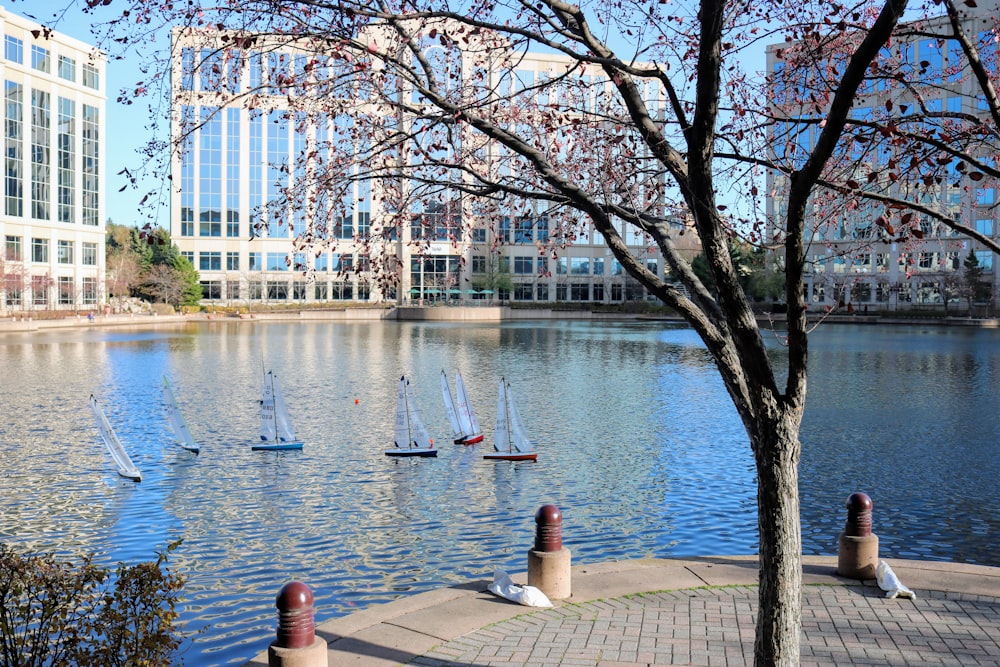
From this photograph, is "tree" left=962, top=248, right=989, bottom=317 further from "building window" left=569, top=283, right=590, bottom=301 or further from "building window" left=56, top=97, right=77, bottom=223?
"building window" left=56, top=97, right=77, bottom=223

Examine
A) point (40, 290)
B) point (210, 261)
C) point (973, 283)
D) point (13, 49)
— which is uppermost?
point (13, 49)

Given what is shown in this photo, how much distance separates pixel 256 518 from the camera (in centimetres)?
1719

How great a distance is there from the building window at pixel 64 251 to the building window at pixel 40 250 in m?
1.31

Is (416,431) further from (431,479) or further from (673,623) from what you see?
(673,623)

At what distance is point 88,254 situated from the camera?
105 m

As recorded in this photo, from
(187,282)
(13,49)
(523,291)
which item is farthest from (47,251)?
(523,291)

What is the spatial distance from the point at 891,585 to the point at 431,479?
1186 centimetres

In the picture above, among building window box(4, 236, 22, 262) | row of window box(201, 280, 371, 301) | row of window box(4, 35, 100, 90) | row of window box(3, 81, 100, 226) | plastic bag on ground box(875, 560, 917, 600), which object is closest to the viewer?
plastic bag on ground box(875, 560, 917, 600)

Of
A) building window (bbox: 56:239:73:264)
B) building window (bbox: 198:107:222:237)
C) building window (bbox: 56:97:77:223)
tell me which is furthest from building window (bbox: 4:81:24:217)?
building window (bbox: 198:107:222:237)

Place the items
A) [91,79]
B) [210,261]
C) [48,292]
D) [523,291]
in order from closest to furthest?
[48,292]
[91,79]
[210,261]
[523,291]

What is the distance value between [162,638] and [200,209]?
401ft

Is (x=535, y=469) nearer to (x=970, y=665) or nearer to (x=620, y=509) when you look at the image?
A: (x=620, y=509)

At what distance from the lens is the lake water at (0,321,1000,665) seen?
14.6 m

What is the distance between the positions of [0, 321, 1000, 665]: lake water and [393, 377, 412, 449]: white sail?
84 centimetres
